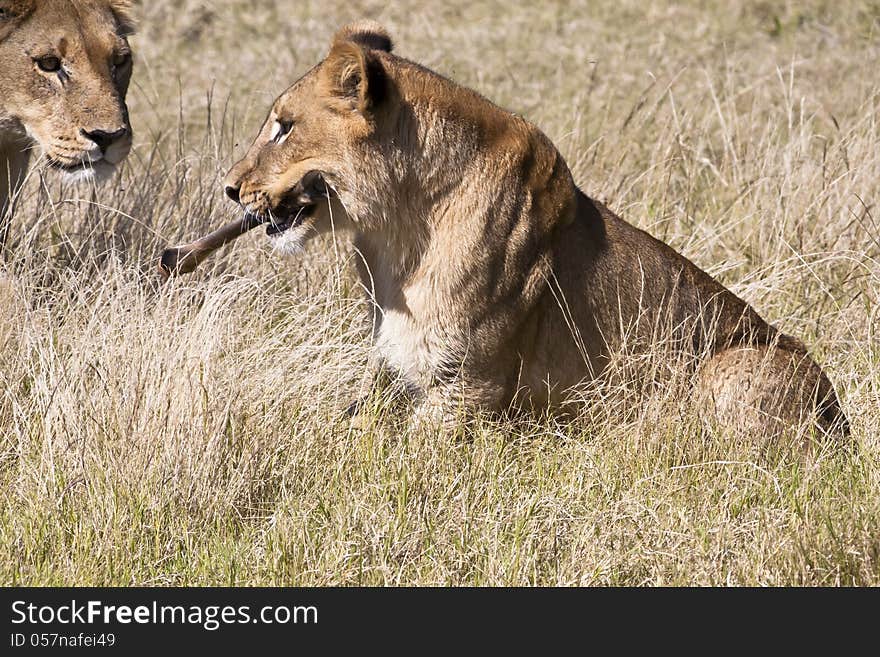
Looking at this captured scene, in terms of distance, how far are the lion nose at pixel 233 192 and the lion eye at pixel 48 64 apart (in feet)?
3.49

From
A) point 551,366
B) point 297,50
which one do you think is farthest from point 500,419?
point 297,50

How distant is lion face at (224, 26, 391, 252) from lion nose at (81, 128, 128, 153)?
74 cm

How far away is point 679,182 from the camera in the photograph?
23.1ft

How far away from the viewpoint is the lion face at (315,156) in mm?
4352

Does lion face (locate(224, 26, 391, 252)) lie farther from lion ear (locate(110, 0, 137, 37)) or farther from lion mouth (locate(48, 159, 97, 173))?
lion ear (locate(110, 0, 137, 37))

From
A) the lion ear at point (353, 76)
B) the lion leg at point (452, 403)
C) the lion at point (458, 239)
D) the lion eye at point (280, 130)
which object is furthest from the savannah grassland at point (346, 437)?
the lion ear at point (353, 76)

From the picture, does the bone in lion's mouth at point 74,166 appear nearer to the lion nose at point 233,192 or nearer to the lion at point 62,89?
the lion at point 62,89

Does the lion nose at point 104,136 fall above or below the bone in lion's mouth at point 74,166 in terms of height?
above

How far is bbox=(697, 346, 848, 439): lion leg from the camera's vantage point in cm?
464

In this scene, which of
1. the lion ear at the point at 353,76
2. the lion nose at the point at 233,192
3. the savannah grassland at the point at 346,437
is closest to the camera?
the savannah grassland at the point at 346,437

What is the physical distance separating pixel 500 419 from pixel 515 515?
0.62 meters

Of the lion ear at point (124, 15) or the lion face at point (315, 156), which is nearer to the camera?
the lion face at point (315, 156)

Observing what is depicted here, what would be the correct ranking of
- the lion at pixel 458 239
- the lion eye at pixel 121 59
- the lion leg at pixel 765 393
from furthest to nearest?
the lion eye at pixel 121 59
the lion leg at pixel 765 393
the lion at pixel 458 239

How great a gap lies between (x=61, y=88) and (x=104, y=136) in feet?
0.88
